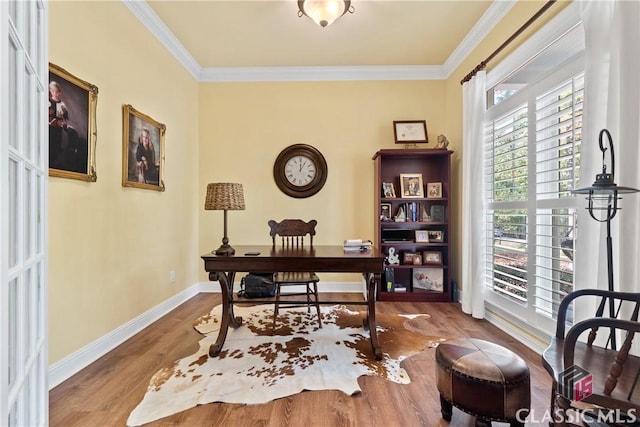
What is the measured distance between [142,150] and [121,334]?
1679mm

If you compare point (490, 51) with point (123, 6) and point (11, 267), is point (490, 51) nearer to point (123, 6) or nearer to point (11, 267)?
point (123, 6)

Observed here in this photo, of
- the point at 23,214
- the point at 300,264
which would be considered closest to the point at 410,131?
the point at 300,264

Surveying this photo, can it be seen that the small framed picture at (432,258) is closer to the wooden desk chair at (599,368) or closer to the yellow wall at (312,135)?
the yellow wall at (312,135)

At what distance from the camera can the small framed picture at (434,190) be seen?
143 inches

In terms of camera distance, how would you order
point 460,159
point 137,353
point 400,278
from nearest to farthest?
point 137,353
point 460,159
point 400,278

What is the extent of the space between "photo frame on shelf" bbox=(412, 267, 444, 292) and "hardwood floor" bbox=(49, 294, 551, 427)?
126cm

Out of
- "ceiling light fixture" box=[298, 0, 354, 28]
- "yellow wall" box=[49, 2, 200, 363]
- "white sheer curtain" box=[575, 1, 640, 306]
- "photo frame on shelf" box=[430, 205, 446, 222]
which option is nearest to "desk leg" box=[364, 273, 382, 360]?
"white sheer curtain" box=[575, 1, 640, 306]

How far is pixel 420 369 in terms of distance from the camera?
204 cm

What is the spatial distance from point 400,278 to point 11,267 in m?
3.65

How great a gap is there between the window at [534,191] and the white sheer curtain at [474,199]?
0.11 m

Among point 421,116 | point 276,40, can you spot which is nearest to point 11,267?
point 276,40

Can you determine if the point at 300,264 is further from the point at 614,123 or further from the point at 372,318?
the point at 614,123

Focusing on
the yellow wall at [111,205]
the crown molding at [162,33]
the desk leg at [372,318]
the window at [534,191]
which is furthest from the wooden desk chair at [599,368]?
the crown molding at [162,33]

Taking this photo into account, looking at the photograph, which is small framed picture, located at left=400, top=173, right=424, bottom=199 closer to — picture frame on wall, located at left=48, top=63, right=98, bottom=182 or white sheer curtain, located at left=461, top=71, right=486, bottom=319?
white sheer curtain, located at left=461, top=71, right=486, bottom=319
